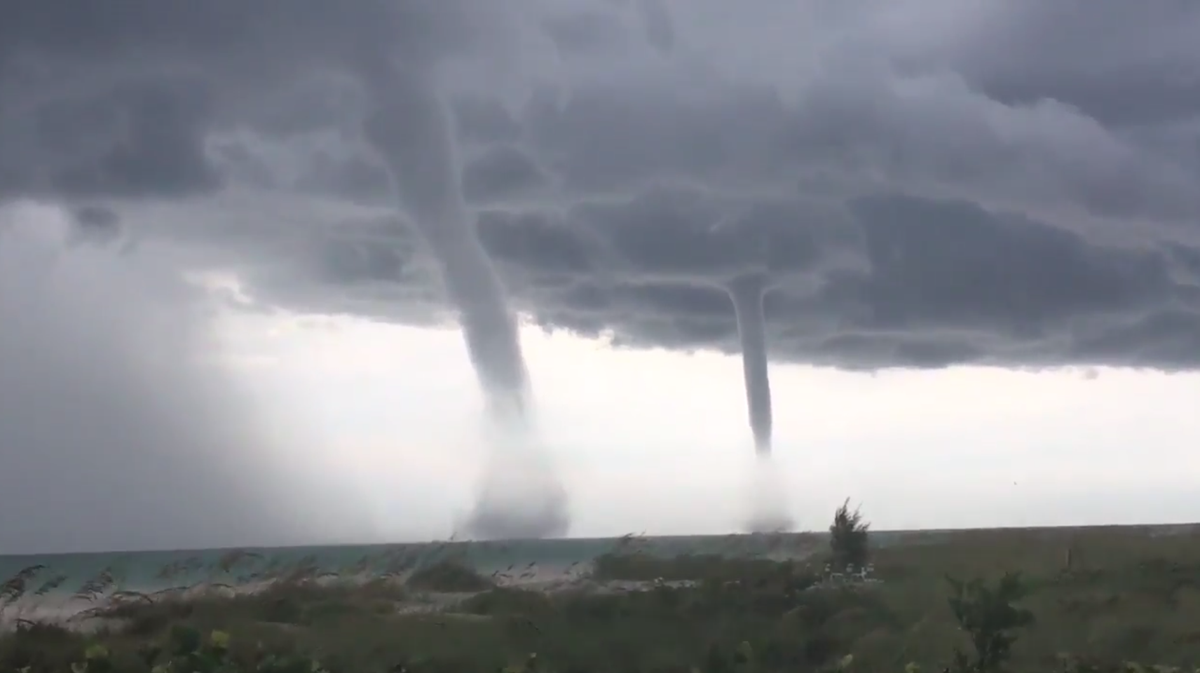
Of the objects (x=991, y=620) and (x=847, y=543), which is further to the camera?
(x=847, y=543)

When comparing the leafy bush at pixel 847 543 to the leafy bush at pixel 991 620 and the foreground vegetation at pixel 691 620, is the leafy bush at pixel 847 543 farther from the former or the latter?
the leafy bush at pixel 991 620

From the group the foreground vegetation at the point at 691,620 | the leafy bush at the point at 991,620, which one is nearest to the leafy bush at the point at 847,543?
the foreground vegetation at the point at 691,620

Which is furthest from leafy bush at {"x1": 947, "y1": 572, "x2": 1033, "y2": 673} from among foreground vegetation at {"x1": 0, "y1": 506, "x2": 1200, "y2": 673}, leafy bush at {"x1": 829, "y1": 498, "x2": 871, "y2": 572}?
leafy bush at {"x1": 829, "y1": 498, "x2": 871, "y2": 572}

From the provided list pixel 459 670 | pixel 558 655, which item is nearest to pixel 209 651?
pixel 459 670

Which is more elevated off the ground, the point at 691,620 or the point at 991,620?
the point at 991,620

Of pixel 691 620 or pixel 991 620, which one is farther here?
pixel 691 620

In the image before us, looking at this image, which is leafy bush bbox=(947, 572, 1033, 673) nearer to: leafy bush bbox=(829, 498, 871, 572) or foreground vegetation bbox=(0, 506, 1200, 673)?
foreground vegetation bbox=(0, 506, 1200, 673)

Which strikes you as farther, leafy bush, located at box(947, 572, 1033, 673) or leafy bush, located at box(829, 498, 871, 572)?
leafy bush, located at box(829, 498, 871, 572)

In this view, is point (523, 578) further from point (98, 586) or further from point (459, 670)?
point (459, 670)
